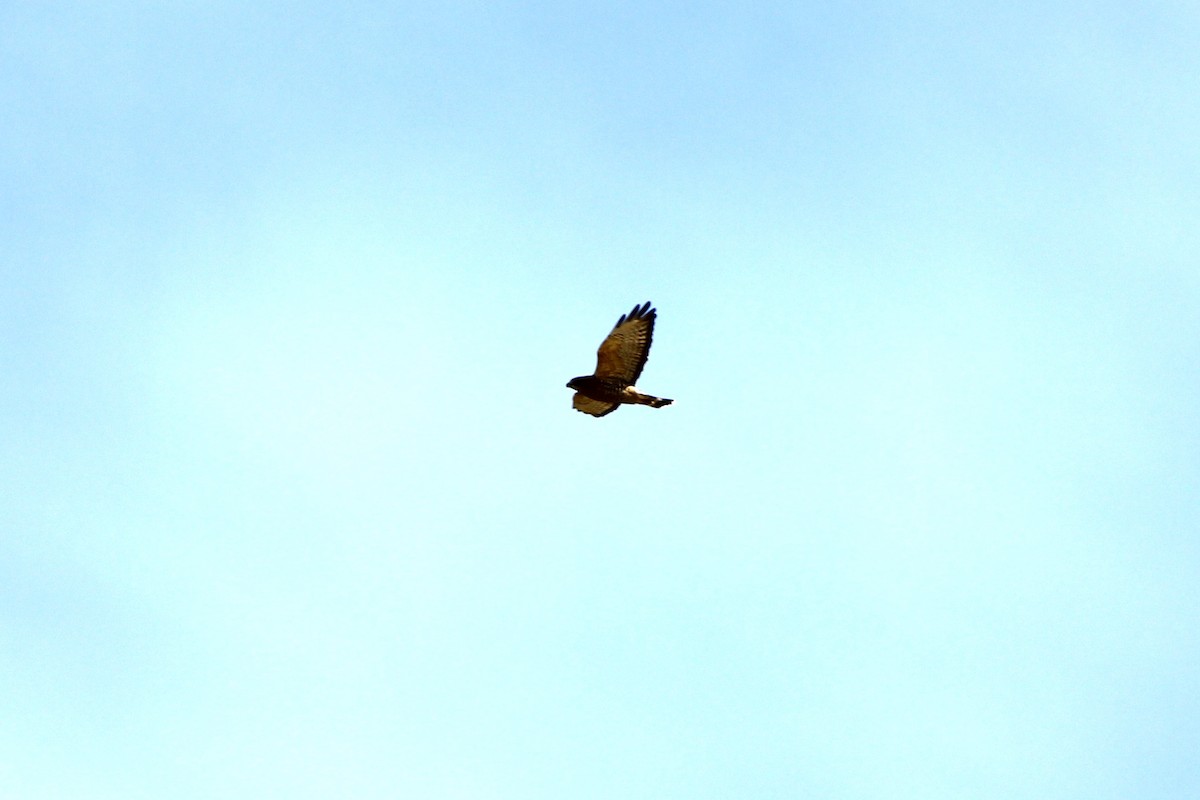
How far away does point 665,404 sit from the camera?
236 feet

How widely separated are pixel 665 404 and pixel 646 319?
2.07 metres

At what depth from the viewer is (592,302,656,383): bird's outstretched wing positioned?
71.7 metres

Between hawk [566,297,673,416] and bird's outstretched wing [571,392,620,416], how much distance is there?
1.08ft

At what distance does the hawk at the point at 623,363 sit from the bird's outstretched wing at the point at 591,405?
12.9 inches

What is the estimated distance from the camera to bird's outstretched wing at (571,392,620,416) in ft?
239

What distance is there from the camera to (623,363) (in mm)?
71938

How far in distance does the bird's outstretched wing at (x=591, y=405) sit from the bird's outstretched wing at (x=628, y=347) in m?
0.92

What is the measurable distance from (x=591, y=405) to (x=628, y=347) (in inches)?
79.5

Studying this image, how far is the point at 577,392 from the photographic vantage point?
72688 mm

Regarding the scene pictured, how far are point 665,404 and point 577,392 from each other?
2.26 meters

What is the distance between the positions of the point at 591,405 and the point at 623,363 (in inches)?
64.8

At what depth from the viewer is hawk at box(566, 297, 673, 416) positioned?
7169 centimetres

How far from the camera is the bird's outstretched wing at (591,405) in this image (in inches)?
2867

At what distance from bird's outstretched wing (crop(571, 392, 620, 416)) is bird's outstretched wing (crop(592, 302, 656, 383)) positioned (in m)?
0.92
